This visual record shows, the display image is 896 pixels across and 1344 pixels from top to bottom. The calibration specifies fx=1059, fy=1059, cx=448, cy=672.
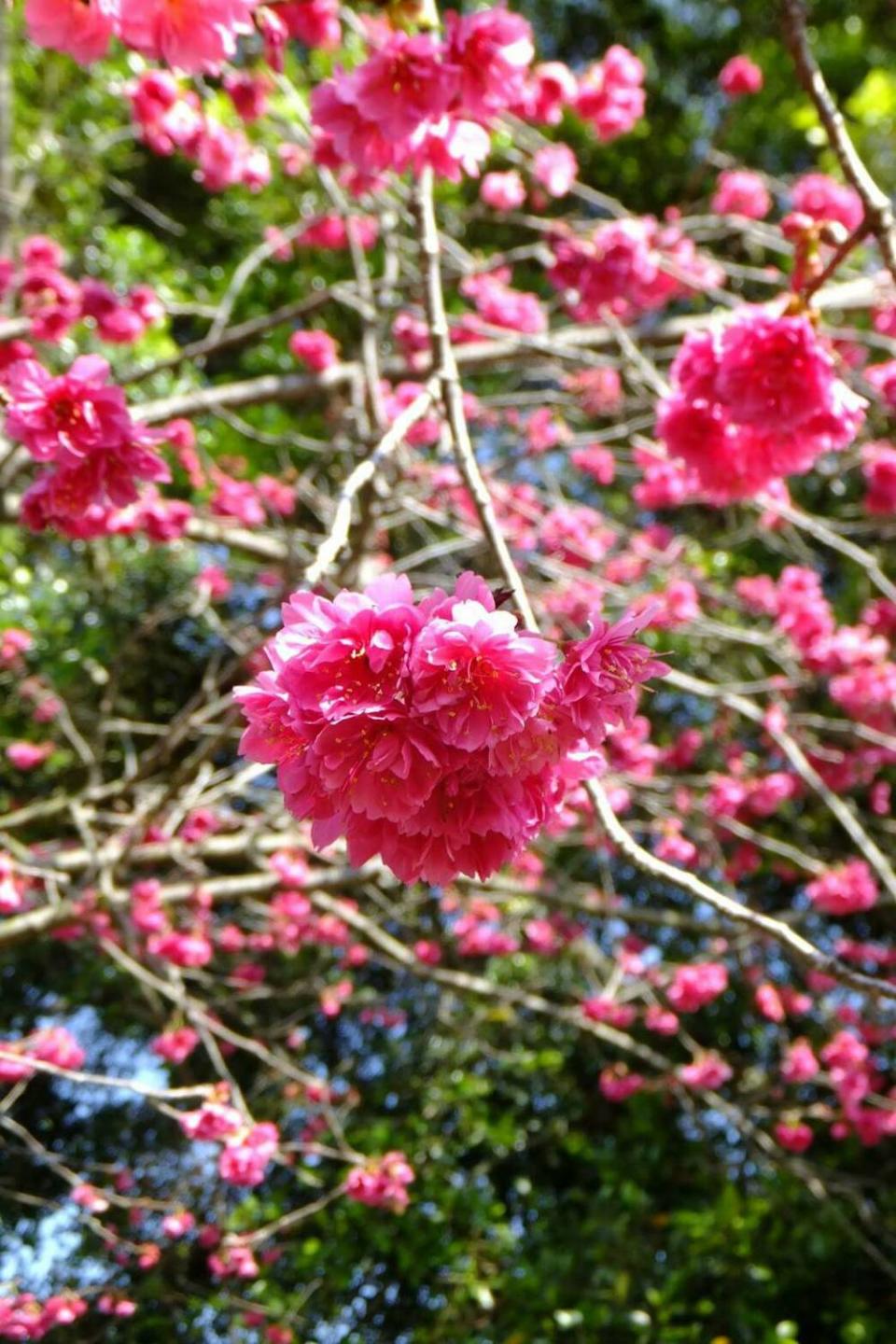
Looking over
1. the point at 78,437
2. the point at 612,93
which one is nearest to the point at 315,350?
the point at 612,93

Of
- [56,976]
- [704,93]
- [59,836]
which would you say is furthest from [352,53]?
[56,976]

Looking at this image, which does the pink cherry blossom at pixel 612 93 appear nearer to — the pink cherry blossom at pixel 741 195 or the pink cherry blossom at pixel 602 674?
the pink cherry blossom at pixel 741 195

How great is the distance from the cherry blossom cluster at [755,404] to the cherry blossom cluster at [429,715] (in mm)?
714

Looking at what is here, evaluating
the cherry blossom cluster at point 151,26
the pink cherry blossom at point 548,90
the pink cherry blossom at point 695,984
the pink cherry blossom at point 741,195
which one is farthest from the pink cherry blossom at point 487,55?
the pink cherry blossom at point 741,195

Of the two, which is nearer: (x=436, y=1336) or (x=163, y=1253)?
(x=163, y=1253)

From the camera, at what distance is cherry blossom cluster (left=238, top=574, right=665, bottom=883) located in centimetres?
88

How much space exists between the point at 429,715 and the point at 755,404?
0.88m

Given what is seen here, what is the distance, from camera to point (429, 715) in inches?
35.1

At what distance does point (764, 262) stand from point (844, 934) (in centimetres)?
422

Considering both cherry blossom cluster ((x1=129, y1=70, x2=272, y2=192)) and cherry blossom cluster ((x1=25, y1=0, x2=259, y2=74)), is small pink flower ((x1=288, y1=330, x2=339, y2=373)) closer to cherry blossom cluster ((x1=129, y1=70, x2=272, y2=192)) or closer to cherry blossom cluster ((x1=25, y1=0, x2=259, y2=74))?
cherry blossom cluster ((x1=129, y1=70, x2=272, y2=192))

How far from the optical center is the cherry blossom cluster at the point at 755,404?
1.50 m

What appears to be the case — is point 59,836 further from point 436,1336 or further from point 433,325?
point 433,325

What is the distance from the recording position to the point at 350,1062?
14.7ft

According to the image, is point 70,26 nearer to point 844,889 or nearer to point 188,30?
point 188,30
